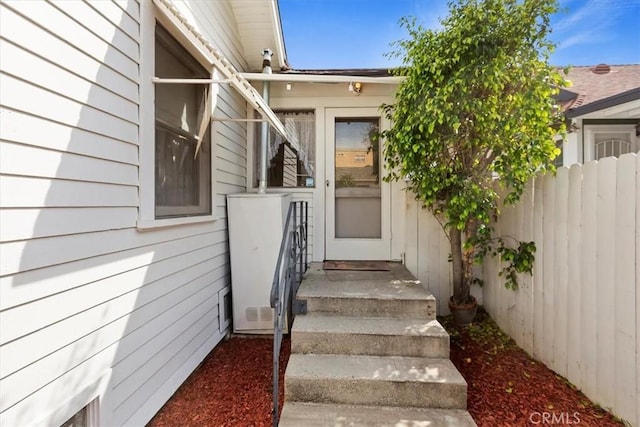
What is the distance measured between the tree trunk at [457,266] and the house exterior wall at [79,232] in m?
2.95

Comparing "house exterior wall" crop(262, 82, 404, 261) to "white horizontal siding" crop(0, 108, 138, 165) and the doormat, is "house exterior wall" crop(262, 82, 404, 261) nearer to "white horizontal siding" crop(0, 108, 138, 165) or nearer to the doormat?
the doormat

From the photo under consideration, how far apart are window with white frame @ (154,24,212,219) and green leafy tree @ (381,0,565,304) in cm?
196

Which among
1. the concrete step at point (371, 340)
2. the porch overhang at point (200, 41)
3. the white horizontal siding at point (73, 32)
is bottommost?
the concrete step at point (371, 340)

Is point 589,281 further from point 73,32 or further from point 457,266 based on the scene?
point 73,32

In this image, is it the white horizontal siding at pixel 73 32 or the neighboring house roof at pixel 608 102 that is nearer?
the white horizontal siding at pixel 73 32

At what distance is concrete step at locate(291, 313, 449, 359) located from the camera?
246 cm

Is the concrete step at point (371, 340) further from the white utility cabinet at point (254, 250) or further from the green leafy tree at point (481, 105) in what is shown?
the green leafy tree at point (481, 105)

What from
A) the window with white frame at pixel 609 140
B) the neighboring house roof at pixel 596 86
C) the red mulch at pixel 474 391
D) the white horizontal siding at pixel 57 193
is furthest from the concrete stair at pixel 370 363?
the window with white frame at pixel 609 140

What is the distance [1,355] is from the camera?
1.21 meters

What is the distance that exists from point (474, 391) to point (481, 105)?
239 cm

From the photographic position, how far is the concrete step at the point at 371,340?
2463 mm

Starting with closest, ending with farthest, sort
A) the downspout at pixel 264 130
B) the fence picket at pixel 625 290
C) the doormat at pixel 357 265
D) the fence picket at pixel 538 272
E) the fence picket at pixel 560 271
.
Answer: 1. the fence picket at pixel 625 290
2. the fence picket at pixel 560 271
3. the fence picket at pixel 538 272
4. the downspout at pixel 264 130
5. the doormat at pixel 357 265

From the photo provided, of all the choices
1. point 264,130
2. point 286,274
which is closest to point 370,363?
point 286,274

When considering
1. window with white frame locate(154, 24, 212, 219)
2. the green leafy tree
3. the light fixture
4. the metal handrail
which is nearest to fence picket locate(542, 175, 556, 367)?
the green leafy tree
